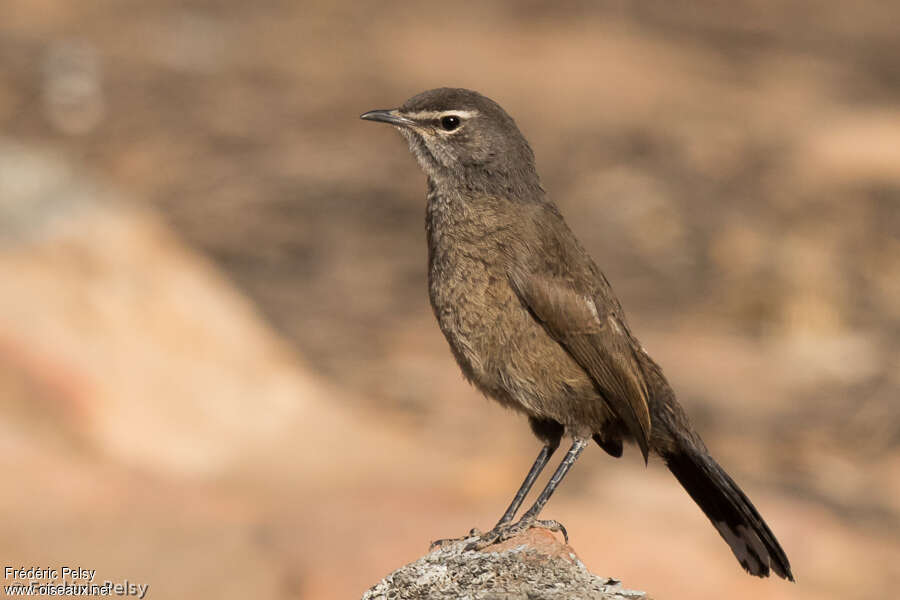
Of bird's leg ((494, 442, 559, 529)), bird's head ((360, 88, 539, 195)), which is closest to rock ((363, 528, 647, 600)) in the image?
bird's leg ((494, 442, 559, 529))

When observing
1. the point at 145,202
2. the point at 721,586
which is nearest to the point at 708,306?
the point at 145,202

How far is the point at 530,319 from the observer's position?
5668 mm

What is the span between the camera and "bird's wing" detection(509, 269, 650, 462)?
564 cm

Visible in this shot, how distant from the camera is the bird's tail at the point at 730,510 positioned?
576 centimetres

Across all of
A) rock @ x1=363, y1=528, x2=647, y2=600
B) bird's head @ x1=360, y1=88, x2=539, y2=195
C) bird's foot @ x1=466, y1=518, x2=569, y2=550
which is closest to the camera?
rock @ x1=363, y1=528, x2=647, y2=600

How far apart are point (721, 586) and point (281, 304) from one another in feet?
22.6

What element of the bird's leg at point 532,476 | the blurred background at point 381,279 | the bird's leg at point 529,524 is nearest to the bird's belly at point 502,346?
the bird's leg at point 529,524

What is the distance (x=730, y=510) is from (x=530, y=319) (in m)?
1.15

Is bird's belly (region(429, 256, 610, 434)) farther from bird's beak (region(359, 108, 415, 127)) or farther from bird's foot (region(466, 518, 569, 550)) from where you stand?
bird's beak (region(359, 108, 415, 127))

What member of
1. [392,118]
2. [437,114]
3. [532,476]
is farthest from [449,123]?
[532,476]

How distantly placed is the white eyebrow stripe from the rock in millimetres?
1752

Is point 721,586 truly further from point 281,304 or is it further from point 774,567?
point 281,304

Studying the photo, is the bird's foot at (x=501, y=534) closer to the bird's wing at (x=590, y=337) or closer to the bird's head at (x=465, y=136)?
the bird's wing at (x=590, y=337)

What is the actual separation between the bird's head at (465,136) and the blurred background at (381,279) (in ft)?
6.62
